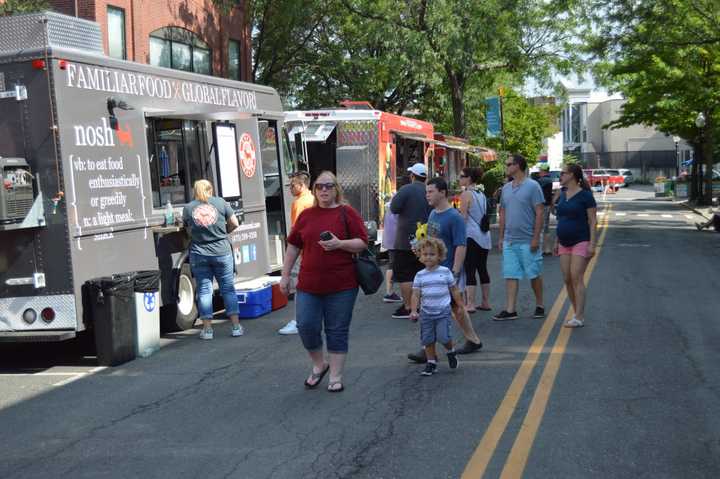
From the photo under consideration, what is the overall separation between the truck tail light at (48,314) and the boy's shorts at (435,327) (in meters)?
3.62

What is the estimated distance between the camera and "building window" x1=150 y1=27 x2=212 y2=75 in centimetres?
2439

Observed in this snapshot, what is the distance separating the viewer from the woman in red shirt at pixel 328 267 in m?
7.06

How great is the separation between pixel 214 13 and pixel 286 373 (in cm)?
2094

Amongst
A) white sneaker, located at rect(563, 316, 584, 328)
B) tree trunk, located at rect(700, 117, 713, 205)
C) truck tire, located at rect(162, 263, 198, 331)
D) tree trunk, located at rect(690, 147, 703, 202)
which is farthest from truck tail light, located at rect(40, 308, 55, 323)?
tree trunk, located at rect(690, 147, 703, 202)

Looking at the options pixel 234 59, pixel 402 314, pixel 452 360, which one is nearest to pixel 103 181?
pixel 452 360

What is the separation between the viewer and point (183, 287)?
10914 millimetres

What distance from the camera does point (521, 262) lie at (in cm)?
1029

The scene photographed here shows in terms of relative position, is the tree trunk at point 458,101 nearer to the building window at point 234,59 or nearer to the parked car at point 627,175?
the building window at point 234,59

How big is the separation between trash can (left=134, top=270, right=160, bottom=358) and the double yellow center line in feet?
12.7

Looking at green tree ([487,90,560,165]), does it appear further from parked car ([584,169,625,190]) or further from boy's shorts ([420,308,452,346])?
boy's shorts ([420,308,452,346])

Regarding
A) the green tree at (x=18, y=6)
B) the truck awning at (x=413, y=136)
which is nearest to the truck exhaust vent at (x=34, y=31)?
the green tree at (x=18, y=6)

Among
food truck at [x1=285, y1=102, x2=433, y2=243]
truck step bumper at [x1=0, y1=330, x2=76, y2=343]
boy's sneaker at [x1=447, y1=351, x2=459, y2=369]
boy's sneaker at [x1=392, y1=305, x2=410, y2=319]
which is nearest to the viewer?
boy's sneaker at [x1=447, y1=351, x2=459, y2=369]

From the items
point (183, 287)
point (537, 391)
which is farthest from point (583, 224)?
point (183, 287)

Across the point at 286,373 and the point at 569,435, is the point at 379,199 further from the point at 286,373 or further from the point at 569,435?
the point at 569,435
